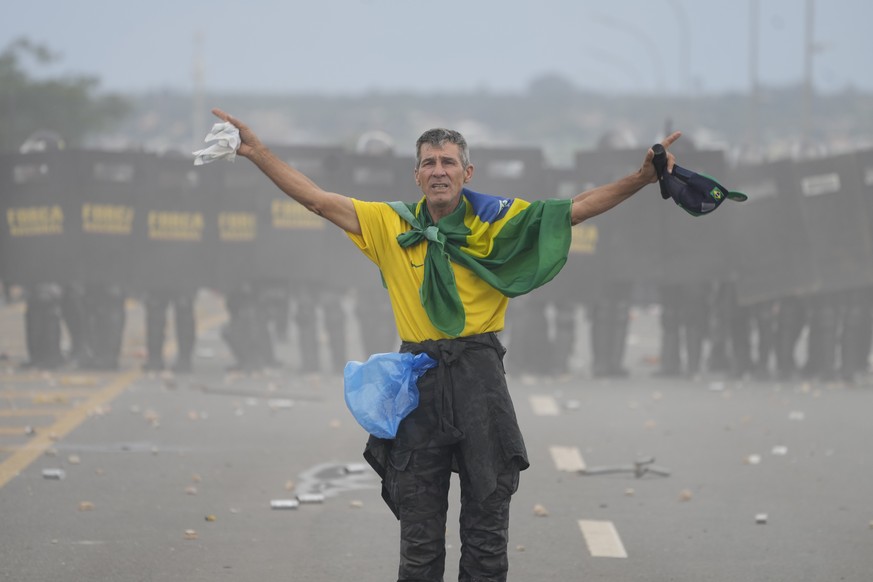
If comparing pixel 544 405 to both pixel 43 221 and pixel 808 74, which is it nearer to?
pixel 43 221

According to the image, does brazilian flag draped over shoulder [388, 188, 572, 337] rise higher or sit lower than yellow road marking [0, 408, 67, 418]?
higher

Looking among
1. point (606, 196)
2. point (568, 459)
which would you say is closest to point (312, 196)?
point (606, 196)

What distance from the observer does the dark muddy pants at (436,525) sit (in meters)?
6.37

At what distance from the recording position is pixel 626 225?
18.1 metres

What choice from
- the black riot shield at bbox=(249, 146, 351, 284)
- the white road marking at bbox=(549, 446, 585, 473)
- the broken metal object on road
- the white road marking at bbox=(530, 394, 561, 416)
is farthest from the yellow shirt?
the black riot shield at bbox=(249, 146, 351, 284)

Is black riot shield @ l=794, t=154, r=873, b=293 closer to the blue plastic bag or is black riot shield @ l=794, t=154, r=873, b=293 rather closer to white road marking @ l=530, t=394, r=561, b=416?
white road marking @ l=530, t=394, r=561, b=416

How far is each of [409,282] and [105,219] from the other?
39.0 ft

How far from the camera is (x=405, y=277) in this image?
259 inches

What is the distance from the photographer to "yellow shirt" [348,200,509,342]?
650 cm

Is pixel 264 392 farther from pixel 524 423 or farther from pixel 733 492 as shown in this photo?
pixel 733 492

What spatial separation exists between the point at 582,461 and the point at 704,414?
10.2 feet

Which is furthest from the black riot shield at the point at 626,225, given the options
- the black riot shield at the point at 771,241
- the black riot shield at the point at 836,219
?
the black riot shield at the point at 836,219

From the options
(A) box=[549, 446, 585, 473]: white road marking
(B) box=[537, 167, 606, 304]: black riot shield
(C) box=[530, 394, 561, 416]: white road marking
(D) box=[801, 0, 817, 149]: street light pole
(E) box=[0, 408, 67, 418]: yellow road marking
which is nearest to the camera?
(A) box=[549, 446, 585, 473]: white road marking

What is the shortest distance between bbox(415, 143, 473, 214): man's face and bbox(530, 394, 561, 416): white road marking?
8.30 metres
